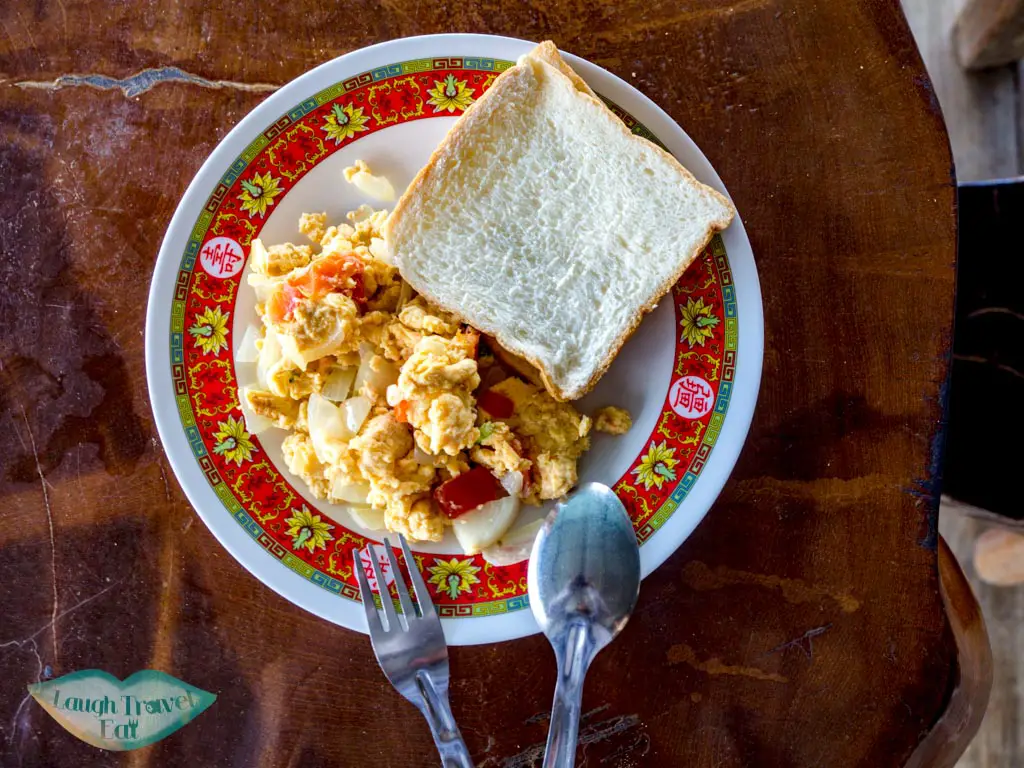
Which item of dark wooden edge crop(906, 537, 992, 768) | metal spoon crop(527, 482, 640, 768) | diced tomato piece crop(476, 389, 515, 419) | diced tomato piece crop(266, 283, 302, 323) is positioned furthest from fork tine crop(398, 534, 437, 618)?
dark wooden edge crop(906, 537, 992, 768)

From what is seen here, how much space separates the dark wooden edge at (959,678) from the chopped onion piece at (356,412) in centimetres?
158

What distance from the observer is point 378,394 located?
1.83 metres

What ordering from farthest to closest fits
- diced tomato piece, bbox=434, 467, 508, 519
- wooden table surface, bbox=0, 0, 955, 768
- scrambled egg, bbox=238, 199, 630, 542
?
wooden table surface, bbox=0, 0, 955, 768, diced tomato piece, bbox=434, 467, 508, 519, scrambled egg, bbox=238, 199, 630, 542

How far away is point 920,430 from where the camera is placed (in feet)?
6.80

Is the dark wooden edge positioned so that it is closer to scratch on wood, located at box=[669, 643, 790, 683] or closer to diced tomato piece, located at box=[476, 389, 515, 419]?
scratch on wood, located at box=[669, 643, 790, 683]

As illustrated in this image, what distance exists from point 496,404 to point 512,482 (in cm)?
19

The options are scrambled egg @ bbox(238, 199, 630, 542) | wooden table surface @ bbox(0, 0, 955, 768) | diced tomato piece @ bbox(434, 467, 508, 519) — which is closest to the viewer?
scrambled egg @ bbox(238, 199, 630, 542)

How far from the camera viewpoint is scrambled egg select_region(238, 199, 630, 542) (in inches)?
68.1

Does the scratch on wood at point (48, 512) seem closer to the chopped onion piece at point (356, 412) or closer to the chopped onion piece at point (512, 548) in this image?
the chopped onion piece at point (356, 412)

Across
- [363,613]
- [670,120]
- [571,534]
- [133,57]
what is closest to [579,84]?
[670,120]

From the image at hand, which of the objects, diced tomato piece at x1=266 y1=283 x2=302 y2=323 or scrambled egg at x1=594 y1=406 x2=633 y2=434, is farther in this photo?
scrambled egg at x1=594 y1=406 x2=633 y2=434

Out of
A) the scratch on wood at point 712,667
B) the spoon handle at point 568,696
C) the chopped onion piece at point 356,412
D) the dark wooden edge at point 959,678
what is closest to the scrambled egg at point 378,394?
the chopped onion piece at point 356,412

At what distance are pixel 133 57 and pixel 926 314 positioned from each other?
7.30 feet

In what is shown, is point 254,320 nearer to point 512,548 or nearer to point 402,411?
point 402,411
